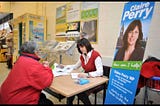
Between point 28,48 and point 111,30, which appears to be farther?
point 111,30

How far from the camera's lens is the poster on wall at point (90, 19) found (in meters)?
3.60

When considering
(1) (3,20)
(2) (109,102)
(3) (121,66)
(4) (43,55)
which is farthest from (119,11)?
(1) (3,20)

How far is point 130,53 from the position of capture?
1.79 metres

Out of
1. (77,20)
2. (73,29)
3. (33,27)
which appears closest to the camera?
(77,20)

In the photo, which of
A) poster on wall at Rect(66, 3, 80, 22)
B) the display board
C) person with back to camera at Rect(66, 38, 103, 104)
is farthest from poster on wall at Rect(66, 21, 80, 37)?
person with back to camera at Rect(66, 38, 103, 104)

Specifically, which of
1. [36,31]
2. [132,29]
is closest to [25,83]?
[132,29]

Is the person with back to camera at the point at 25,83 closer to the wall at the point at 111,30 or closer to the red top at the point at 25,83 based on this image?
the red top at the point at 25,83

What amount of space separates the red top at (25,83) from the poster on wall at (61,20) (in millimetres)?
3105

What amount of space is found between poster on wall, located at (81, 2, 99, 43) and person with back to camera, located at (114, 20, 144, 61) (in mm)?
1726

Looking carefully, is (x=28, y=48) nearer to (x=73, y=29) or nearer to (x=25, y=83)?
(x=25, y=83)

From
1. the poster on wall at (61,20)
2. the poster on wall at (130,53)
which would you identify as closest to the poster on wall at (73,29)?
the poster on wall at (61,20)

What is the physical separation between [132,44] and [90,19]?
6.77ft

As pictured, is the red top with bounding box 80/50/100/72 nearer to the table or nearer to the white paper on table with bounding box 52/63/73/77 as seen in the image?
the white paper on table with bounding box 52/63/73/77

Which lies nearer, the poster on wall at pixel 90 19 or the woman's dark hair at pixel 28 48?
the woman's dark hair at pixel 28 48
